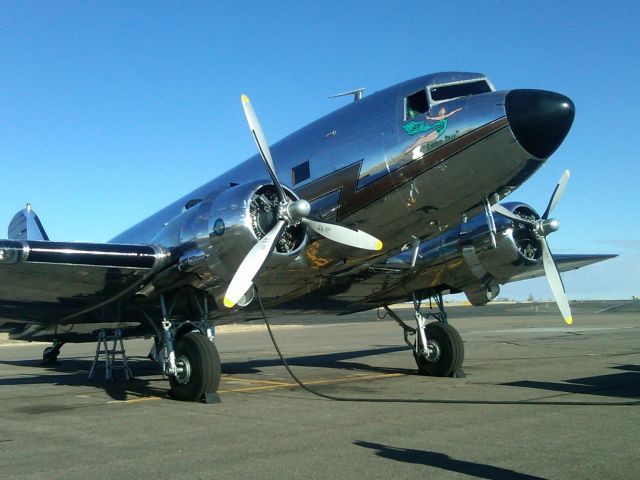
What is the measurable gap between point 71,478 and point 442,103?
7.08 meters

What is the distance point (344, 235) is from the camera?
31.8ft

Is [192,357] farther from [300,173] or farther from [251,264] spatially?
[300,173]

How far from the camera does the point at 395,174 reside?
9.55 meters

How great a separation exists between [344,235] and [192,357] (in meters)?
3.53

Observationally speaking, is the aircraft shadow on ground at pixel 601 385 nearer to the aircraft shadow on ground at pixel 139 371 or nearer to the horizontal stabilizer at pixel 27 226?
the aircraft shadow on ground at pixel 139 371

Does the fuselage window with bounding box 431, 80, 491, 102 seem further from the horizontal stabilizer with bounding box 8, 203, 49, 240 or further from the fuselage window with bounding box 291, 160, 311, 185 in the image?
the horizontal stabilizer with bounding box 8, 203, 49, 240

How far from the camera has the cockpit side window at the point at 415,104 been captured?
964 cm

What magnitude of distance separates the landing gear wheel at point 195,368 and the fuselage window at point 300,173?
10.6ft

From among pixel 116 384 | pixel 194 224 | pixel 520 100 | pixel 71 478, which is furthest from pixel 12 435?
pixel 520 100

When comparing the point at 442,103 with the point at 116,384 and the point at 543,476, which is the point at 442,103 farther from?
the point at 116,384

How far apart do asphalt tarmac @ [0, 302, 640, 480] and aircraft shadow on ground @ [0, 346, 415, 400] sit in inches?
6.4

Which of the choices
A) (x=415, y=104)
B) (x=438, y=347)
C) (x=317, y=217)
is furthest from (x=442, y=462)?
(x=438, y=347)

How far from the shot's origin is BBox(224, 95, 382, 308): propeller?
30.2ft

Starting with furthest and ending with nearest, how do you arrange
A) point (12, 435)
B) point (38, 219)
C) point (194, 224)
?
point (38, 219) < point (194, 224) < point (12, 435)
